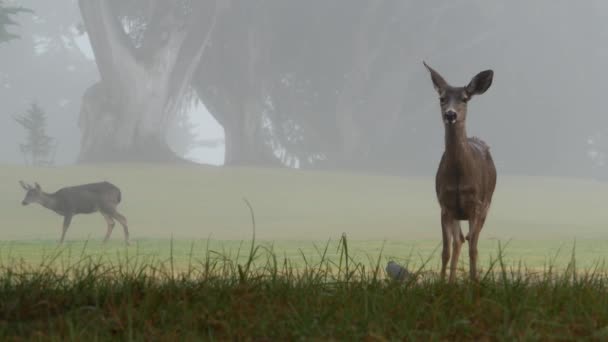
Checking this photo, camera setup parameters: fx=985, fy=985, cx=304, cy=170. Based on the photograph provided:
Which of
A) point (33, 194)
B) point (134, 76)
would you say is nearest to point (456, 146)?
point (33, 194)

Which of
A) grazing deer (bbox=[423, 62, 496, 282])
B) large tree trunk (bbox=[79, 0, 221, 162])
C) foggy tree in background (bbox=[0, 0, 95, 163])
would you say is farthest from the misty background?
grazing deer (bbox=[423, 62, 496, 282])

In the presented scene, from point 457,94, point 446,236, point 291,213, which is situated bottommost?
point 446,236

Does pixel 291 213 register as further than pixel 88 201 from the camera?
Yes

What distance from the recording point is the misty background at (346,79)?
4462 centimetres

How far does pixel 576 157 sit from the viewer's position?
5950 cm

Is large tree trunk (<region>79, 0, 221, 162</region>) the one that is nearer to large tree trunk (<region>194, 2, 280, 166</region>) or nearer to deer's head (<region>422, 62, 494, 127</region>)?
large tree trunk (<region>194, 2, 280, 166</region>)

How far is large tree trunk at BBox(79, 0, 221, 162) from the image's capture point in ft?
145

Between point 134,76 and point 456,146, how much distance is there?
125 ft

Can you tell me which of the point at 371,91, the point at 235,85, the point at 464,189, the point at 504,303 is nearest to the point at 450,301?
the point at 504,303

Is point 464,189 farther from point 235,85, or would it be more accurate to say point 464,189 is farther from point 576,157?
point 576,157

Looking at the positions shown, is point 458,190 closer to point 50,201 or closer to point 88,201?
point 88,201

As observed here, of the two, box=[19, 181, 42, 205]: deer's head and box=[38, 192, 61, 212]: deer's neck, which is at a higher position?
box=[19, 181, 42, 205]: deer's head

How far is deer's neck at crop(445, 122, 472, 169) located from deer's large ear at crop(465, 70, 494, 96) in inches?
16.9

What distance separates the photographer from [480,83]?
287 inches
